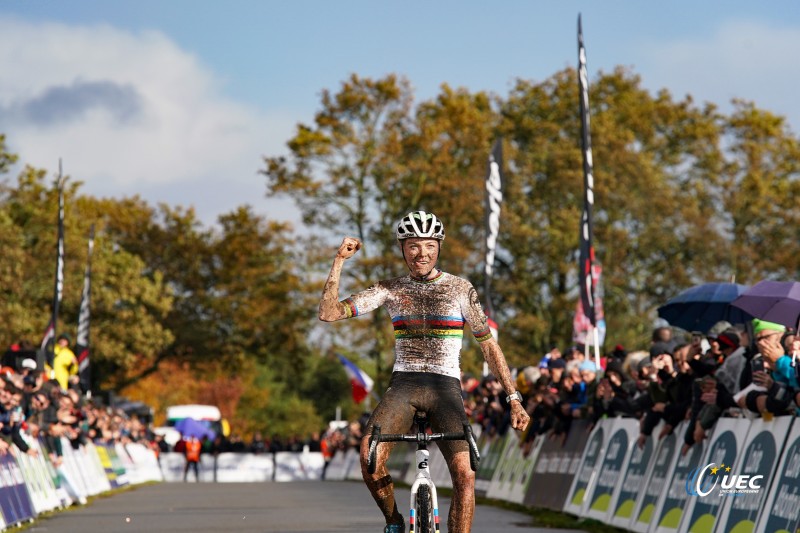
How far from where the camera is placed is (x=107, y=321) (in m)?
61.3

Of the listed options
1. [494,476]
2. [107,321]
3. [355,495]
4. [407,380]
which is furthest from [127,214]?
[407,380]

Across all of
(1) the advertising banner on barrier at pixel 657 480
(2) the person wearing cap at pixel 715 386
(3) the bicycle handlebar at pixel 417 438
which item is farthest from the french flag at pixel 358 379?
(3) the bicycle handlebar at pixel 417 438

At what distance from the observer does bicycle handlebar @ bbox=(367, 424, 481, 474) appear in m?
9.10

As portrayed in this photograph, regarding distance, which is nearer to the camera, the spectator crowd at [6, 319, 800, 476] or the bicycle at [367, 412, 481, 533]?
the bicycle at [367, 412, 481, 533]

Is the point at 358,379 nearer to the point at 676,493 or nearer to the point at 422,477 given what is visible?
the point at 676,493

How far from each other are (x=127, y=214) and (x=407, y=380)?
5858cm

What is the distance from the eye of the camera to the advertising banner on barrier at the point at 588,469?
18.1 meters

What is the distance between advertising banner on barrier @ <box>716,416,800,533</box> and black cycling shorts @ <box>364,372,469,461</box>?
2972mm

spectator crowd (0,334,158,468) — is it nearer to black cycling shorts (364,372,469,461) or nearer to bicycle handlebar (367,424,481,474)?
black cycling shorts (364,372,469,461)

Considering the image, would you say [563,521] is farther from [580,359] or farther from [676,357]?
[580,359]

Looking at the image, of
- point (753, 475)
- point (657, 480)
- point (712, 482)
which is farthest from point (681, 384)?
point (753, 475)

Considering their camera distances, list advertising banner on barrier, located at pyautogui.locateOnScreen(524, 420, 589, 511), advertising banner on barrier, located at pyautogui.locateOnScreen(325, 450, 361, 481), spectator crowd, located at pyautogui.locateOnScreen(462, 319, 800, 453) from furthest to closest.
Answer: advertising banner on barrier, located at pyautogui.locateOnScreen(325, 450, 361, 481) → advertising banner on barrier, located at pyautogui.locateOnScreen(524, 420, 589, 511) → spectator crowd, located at pyautogui.locateOnScreen(462, 319, 800, 453)

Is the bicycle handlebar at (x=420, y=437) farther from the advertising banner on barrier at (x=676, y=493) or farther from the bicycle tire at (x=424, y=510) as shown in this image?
the advertising banner on barrier at (x=676, y=493)

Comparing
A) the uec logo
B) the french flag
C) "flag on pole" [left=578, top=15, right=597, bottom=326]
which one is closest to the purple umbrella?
the uec logo
